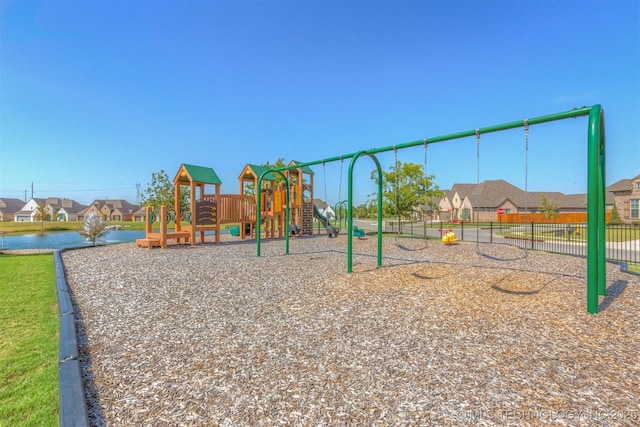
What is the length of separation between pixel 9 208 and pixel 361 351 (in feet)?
351

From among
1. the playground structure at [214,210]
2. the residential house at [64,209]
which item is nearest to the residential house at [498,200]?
the playground structure at [214,210]

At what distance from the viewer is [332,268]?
7156 millimetres

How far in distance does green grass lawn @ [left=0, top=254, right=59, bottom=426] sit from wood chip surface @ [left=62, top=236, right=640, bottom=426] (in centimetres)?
26

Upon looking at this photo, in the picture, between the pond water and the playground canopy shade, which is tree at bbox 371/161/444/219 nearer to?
the playground canopy shade

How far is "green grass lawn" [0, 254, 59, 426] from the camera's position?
6.79 ft

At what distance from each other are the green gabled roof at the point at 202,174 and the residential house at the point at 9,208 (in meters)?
91.9

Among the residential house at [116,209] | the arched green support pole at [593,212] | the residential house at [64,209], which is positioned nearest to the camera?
the arched green support pole at [593,212]

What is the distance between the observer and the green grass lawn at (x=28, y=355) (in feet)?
6.79

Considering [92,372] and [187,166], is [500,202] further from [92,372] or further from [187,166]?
[92,372]

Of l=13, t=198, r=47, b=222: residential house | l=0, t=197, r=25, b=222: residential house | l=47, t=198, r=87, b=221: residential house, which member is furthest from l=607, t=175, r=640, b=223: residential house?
l=0, t=197, r=25, b=222: residential house

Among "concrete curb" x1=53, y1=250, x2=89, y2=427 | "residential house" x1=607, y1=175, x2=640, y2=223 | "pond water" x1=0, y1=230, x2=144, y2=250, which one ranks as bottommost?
"pond water" x1=0, y1=230, x2=144, y2=250

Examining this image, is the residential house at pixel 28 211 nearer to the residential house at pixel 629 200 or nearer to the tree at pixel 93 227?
the tree at pixel 93 227

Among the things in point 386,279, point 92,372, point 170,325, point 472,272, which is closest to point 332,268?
point 386,279

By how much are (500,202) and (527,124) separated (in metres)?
52.7
